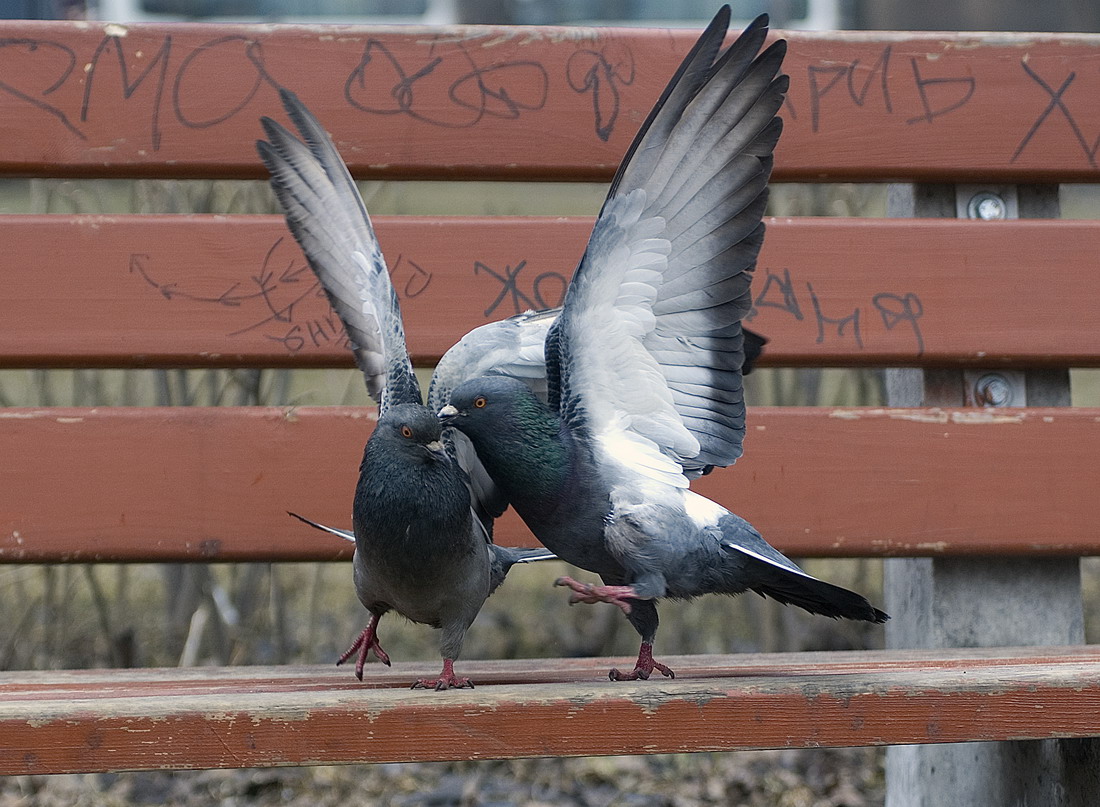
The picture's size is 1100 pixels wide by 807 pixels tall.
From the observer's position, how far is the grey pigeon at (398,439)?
5.55ft

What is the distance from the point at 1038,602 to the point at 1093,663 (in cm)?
78

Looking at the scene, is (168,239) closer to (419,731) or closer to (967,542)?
(419,731)

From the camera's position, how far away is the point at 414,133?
245 centimetres

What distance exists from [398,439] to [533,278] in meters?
0.79

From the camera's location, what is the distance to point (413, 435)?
5.58ft

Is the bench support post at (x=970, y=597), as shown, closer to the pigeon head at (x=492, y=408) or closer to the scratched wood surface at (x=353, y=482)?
the scratched wood surface at (x=353, y=482)

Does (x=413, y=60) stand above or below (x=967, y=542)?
above

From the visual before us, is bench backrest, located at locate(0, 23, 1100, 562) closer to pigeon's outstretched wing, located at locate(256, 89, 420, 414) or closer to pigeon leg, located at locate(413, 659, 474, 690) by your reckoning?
pigeon's outstretched wing, located at locate(256, 89, 420, 414)

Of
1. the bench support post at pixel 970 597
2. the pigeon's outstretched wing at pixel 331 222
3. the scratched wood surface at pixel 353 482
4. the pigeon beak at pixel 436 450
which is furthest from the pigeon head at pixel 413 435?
the bench support post at pixel 970 597

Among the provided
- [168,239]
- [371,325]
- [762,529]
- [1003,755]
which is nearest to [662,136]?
[371,325]

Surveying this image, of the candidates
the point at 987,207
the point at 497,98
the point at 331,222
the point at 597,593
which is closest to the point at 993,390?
the point at 987,207

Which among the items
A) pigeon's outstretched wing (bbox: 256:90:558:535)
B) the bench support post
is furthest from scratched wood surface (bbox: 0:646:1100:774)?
the bench support post

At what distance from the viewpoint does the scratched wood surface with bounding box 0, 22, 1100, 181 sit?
2387mm

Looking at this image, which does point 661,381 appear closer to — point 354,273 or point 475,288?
point 354,273
